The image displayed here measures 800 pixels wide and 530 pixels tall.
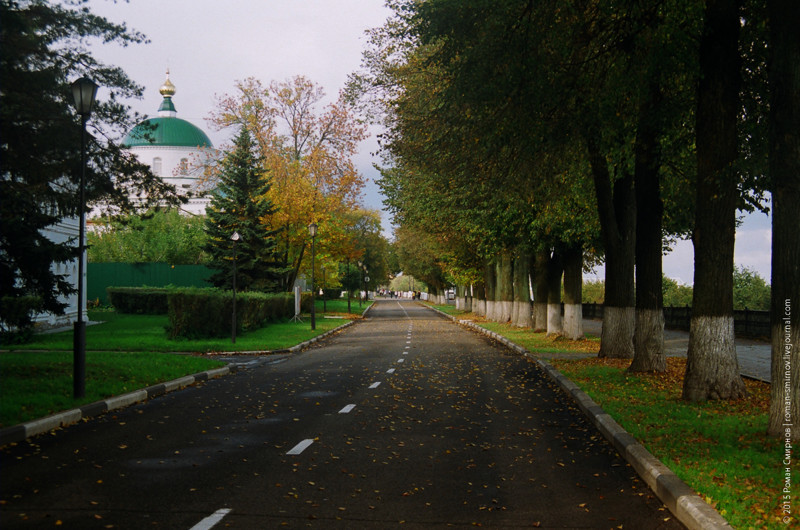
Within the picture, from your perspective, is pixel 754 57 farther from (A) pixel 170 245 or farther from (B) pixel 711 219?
(A) pixel 170 245

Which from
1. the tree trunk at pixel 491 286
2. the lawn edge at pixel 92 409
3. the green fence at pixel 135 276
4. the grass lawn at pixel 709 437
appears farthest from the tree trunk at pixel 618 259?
the green fence at pixel 135 276

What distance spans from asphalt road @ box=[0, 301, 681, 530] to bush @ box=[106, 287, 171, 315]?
30734 millimetres

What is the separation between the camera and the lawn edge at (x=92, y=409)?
346 inches

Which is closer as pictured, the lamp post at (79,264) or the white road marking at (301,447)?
the white road marking at (301,447)

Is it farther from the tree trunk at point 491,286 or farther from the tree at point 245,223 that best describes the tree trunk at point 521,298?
the tree at point 245,223

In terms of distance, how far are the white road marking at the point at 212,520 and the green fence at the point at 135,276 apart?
147 ft

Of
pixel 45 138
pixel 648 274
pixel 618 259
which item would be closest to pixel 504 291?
pixel 618 259

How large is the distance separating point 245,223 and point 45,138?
28.7 metres

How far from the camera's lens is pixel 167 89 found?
314 ft

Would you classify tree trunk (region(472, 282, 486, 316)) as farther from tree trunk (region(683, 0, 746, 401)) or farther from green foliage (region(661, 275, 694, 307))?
tree trunk (region(683, 0, 746, 401))

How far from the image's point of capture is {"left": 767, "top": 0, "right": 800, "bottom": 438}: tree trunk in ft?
26.7

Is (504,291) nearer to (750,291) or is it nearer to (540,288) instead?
(540,288)

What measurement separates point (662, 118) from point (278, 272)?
106 ft

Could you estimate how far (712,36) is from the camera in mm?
11078
